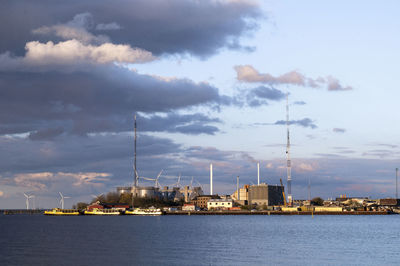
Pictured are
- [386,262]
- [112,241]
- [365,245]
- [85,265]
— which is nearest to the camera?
[85,265]

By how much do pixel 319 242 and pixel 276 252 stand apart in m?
22.4

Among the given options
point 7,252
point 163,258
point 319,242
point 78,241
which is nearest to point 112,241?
point 78,241

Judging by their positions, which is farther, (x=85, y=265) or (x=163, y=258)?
(x=163, y=258)

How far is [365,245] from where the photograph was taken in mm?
104375

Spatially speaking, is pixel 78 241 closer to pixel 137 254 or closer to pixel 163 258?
pixel 137 254

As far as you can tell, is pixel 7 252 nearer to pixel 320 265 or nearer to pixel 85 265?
pixel 85 265

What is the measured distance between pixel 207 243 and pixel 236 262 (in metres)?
30.8

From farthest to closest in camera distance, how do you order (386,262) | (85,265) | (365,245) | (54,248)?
(365,245), (54,248), (386,262), (85,265)

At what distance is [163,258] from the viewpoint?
8106 centimetres

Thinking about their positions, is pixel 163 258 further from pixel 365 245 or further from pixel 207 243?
pixel 365 245

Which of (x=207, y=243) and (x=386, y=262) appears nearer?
(x=386, y=262)

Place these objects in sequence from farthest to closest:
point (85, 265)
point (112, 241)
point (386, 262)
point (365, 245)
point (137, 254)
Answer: point (112, 241)
point (365, 245)
point (137, 254)
point (386, 262)
point (85, 265)

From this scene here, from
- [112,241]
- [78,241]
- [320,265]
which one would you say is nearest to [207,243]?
[112,241]

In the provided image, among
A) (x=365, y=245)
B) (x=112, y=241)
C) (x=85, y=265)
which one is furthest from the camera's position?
(x=112, y=241)
